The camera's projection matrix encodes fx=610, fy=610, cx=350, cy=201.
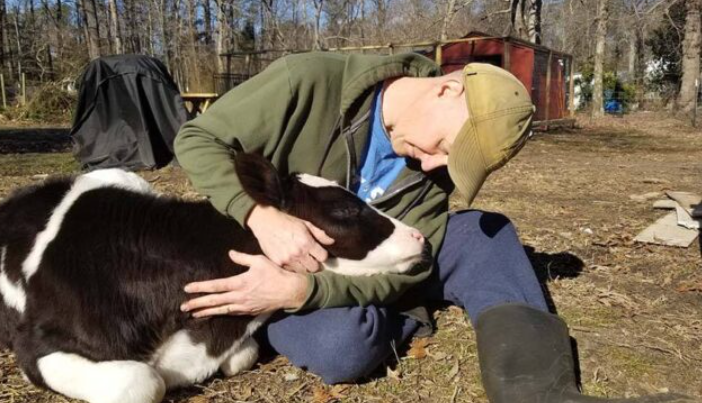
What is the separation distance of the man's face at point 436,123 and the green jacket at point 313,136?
0.76ft

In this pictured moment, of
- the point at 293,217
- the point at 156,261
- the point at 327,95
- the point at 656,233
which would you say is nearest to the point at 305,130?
the point at 327,95

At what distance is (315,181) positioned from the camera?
2480mm

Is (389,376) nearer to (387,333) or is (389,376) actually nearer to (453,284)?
(387,333)

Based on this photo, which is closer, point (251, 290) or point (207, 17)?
point (251, 290)

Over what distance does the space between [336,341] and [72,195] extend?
129cm

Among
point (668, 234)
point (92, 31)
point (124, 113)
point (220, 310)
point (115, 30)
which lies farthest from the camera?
point (115, 30)

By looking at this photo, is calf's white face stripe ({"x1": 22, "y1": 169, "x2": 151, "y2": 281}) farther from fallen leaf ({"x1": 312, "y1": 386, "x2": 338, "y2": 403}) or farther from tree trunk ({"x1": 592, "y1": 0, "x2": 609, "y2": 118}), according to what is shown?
tree trunk ({"x1": 592, "y1": 0, "x2": 609, "y2": 118})

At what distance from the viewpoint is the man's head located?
2254mm

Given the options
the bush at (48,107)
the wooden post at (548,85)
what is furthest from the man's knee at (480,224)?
the bush at (48,107)

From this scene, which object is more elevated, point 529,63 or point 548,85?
point 529,63

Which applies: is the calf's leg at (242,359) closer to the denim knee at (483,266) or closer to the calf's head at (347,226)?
the calf's head at (347,226)

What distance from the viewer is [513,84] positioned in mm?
2322

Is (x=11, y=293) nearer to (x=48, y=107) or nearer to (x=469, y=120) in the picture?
(x=469, y=120)

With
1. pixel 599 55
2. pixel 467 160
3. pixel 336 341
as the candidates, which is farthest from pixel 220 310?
pixel 599 55
